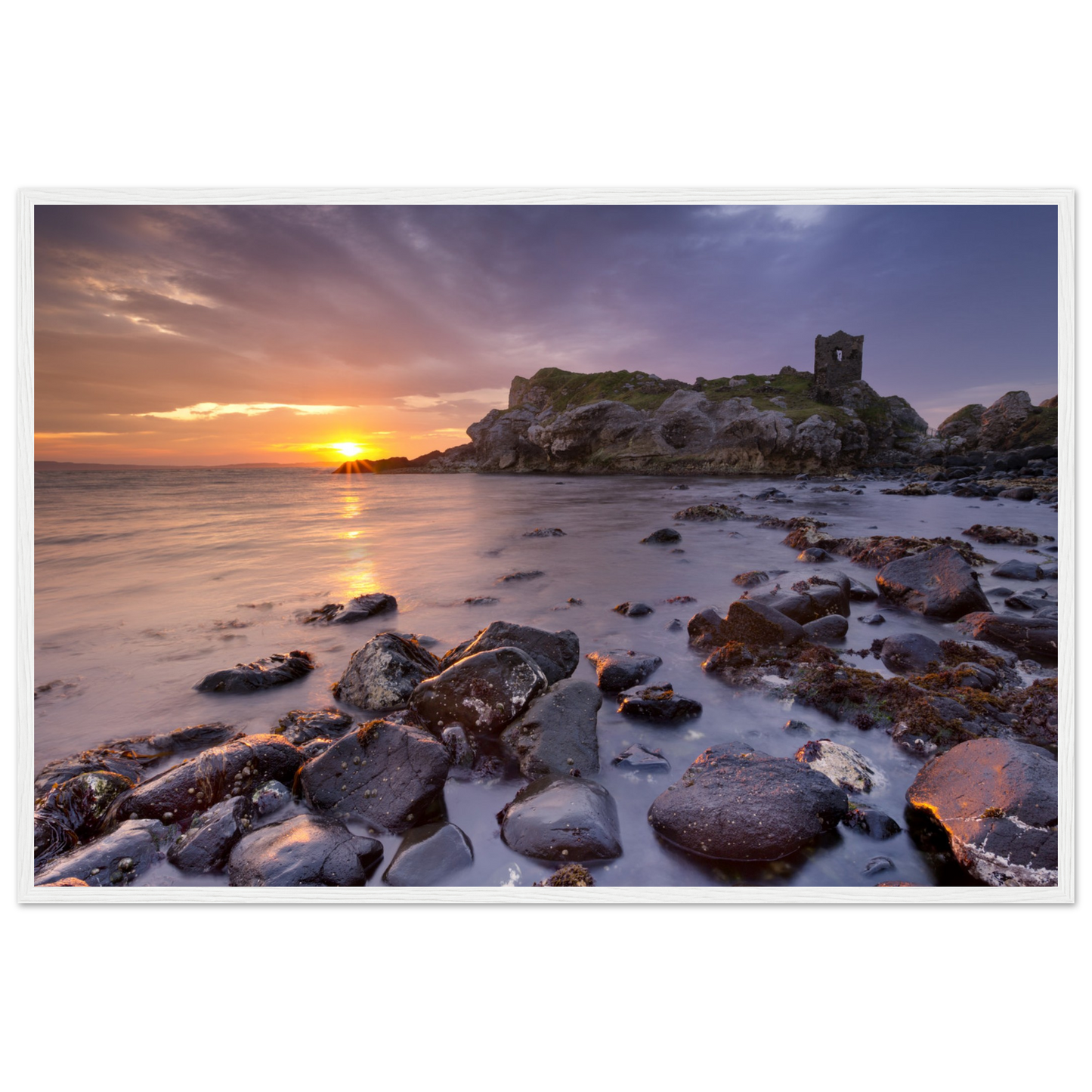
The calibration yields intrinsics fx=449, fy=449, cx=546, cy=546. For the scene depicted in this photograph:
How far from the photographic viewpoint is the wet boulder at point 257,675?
4051 mm

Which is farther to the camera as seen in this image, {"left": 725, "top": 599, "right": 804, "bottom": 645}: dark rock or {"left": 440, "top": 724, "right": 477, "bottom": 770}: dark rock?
{"left": 725, "top": 599, "right": 804, "bottom": 645}: dark rock

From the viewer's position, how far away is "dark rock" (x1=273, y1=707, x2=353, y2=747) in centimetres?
342

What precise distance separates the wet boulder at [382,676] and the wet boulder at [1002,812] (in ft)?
11.7

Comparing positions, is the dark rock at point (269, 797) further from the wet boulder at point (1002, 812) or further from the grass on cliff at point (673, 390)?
the grass on cliff at point (673, 390)

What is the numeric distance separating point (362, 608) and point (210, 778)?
3.18m

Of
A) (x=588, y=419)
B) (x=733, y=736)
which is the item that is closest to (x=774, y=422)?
(x=588, y=419)

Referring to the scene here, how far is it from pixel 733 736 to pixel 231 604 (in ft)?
19.9

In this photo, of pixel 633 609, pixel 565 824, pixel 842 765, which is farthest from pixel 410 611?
pixel 842 765

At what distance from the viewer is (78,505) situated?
3.99 meters

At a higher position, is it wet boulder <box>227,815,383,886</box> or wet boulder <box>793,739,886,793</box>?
wet boulder <box>793,739,886,793</box>

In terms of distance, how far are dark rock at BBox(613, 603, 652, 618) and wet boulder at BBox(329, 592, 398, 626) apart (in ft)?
9.93

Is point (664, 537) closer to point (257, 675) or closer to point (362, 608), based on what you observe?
point (362, 608)

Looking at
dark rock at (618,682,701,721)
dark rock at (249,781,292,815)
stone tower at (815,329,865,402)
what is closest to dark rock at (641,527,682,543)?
stone tower at (815,329,865,402)

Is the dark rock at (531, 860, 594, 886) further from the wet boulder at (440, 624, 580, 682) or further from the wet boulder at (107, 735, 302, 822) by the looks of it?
the wet boulder at (440, 624, 580, 682)
